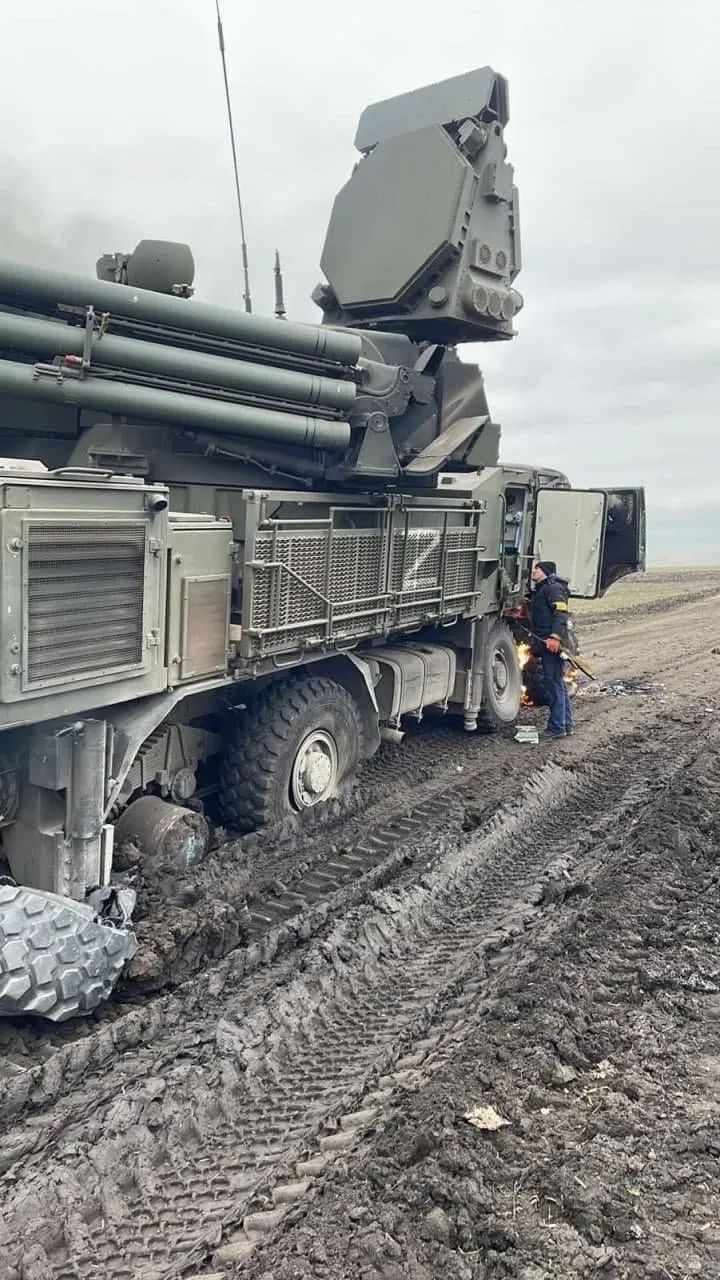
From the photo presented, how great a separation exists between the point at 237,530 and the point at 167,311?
1293mm

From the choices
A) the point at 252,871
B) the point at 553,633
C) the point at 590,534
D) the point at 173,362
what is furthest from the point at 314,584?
the point at 590,534

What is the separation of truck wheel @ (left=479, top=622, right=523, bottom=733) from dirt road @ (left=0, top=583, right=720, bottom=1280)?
3.11 metres

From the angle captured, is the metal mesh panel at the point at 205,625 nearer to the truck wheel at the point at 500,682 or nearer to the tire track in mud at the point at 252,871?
the tire track in mud at the point at 252,871

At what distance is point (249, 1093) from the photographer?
10.9ft

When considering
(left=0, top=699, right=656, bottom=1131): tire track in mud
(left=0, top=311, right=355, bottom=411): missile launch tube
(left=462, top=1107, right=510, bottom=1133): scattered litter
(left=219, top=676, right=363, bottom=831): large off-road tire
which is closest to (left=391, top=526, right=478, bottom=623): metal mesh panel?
(left=219, top=676, right=363, bottom=831): large off-road tire

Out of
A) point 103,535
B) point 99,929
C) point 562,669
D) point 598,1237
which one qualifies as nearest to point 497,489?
point 562,669

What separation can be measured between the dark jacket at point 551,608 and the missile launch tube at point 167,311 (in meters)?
4.11

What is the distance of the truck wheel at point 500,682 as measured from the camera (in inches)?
357

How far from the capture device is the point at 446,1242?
8.23ft

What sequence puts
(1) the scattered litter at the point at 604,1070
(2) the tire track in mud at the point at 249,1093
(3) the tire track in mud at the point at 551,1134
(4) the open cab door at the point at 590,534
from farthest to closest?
(4) the open cab door at the point at 590,534
(1) the scattered litter at the point at 604,1070
(2) the tire track in mud at the point at 249,1093
(3) the tire track in mud at the point at 551,1134

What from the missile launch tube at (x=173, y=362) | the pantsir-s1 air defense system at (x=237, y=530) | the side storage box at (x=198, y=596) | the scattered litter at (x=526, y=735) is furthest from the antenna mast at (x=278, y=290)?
the scattered litter at (x=526, y=735)

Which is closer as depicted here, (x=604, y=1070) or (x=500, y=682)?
(x=604, y=1070)

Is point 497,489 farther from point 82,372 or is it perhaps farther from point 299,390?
point 82,372

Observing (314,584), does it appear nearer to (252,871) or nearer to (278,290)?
(252,871)
